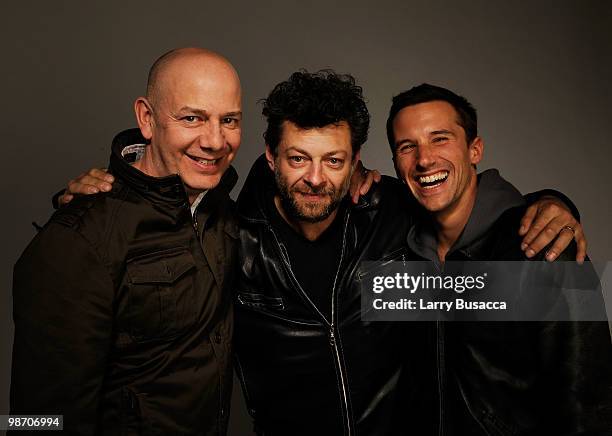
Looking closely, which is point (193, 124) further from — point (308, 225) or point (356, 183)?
point (356, 183)

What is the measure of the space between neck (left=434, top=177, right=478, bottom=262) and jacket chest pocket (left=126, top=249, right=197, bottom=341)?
974mm

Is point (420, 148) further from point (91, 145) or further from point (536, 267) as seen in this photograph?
point (91, 145)

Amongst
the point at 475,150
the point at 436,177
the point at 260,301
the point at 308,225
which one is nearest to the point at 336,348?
the point at 260,301

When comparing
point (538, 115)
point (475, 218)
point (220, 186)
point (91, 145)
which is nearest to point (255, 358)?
point (220, 186)

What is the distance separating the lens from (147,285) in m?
1.62

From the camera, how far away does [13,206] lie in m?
2.78

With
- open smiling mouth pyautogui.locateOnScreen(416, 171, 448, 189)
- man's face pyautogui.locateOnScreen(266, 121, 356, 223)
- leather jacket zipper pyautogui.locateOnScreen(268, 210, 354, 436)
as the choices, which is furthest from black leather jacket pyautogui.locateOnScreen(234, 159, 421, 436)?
open smiling mouth pyautogui.locateOnScreen(416, 171, 448, 189)

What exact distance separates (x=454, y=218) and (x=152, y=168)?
1137 millimetres

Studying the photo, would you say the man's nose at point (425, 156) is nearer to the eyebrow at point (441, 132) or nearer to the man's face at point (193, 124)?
the eyebrow at point (441, 132)

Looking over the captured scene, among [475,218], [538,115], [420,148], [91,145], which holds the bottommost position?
[475,218]

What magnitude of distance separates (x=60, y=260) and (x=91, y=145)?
1495 mm

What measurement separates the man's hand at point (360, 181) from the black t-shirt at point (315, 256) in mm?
82

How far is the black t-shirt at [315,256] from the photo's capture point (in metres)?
2.02

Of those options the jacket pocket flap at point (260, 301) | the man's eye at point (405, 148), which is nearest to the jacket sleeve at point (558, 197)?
the man's eye at point (405, 148)
